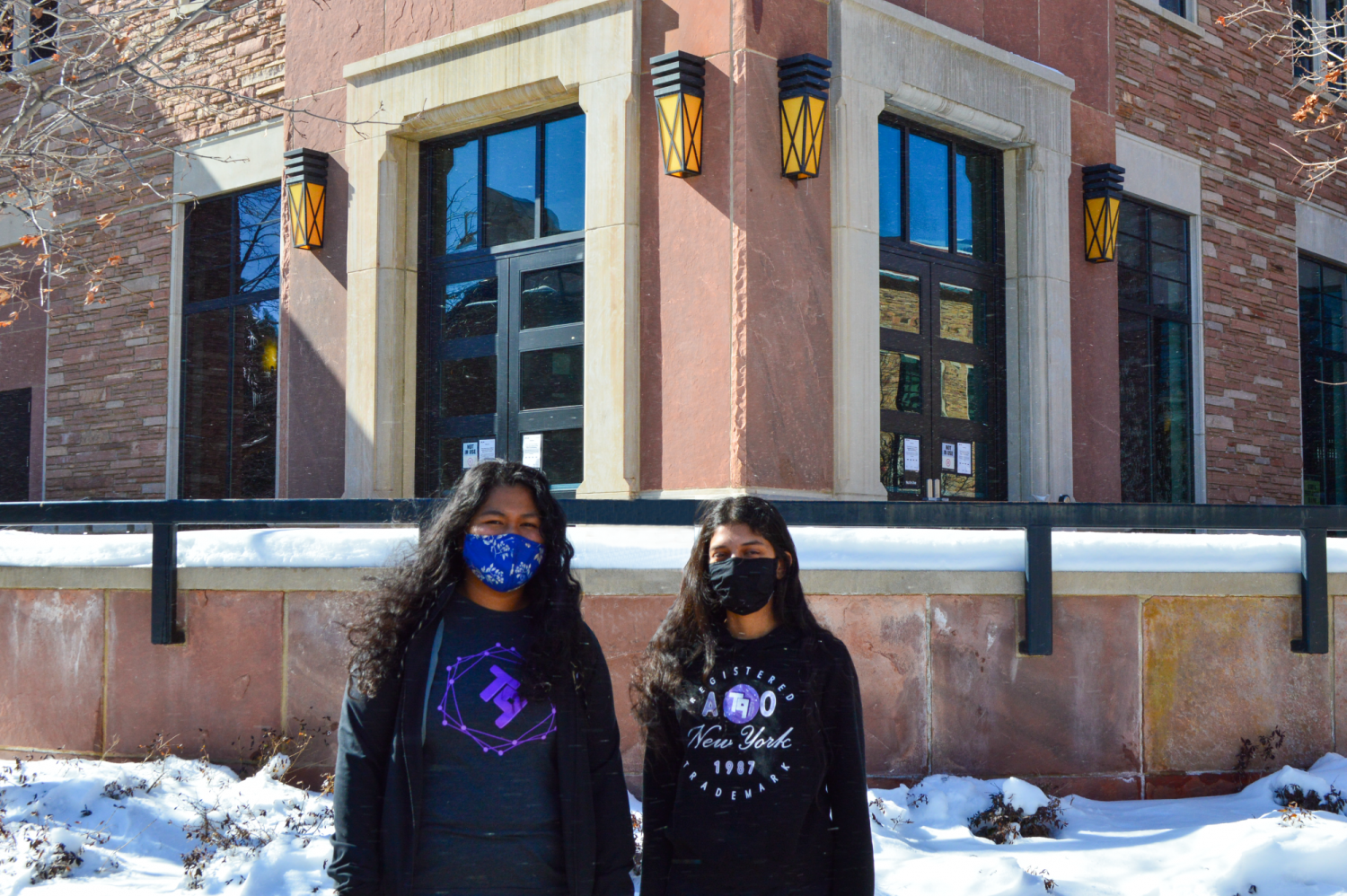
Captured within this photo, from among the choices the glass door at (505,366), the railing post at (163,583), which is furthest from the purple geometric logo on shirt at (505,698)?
the glass door at (505,366)

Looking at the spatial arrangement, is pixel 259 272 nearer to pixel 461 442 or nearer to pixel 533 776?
pixel 461 442

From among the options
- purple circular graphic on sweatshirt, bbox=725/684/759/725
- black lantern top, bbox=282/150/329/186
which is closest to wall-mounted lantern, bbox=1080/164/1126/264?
black lantern top, bbox=282/150/329/186

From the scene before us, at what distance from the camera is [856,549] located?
18.5 ft

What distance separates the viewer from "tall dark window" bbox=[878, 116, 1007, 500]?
892cm

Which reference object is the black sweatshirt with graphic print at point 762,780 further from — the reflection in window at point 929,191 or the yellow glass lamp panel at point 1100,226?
the yellow glass lamp panel at point 1100,226

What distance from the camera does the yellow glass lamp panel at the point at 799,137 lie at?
7758 mm

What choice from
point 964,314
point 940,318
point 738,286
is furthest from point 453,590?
point 964,314

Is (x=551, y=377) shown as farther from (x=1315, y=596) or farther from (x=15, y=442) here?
(x=15, y=442)

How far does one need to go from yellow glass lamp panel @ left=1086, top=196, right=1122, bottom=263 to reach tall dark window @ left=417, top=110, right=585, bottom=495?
401 cm

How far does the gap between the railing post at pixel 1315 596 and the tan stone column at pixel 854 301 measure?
2.68m

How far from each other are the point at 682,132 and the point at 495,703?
18.5ft

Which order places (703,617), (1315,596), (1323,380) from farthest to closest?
(1323,380), (1315,596), (703,617)

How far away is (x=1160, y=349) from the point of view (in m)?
11.4

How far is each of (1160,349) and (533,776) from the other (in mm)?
10019
